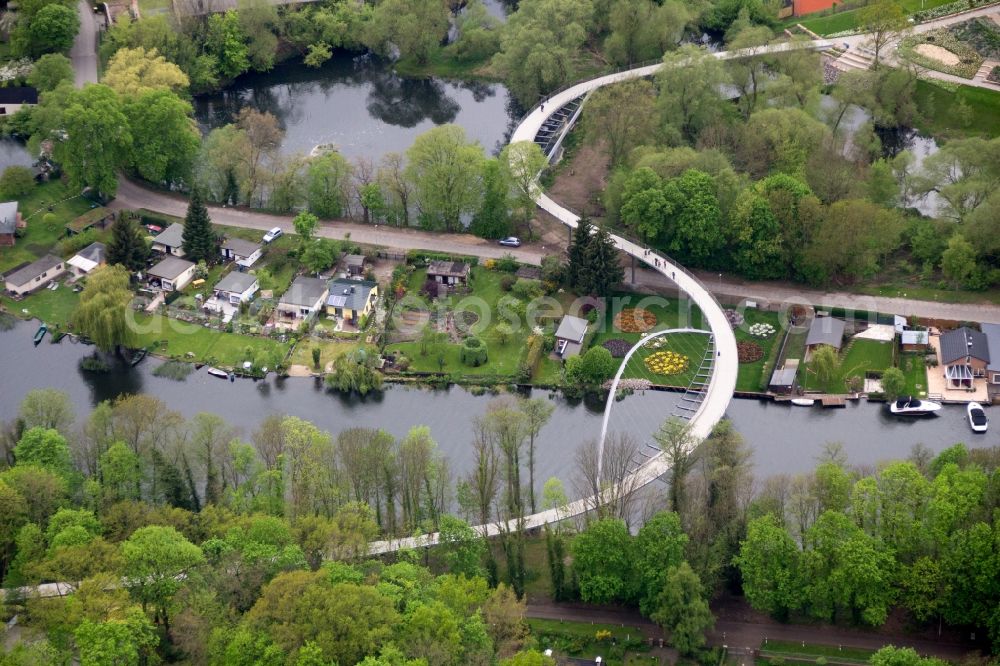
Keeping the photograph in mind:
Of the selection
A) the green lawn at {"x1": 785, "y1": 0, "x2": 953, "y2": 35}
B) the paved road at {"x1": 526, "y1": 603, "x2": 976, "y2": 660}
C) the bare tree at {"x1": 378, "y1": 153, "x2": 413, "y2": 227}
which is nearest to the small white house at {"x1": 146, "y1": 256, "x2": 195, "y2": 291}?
the bare tree at {"x1": 378, "y1": 153, "x2": 413, "y2": 227}

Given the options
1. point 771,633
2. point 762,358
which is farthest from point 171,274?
point 771,633

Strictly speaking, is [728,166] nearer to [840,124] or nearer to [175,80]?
[840,124]

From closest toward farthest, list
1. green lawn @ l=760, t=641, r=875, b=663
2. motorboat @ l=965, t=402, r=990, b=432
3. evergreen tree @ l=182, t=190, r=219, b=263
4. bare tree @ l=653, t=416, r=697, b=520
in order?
green lawn @ l=760, t=641, r=875, b=663
bare tree @ l=653, t=416, r=697, b=520
motorboat @ l=965, t=402, r=990, b=432
evergreen tree @ l=182, t=190, r=219, b=263

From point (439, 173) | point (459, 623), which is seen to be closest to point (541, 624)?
point (459, 623)

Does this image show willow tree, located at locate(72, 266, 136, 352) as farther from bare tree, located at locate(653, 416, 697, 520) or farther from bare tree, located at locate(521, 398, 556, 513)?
bare tree, located at locate(653, 416, 697, 520)

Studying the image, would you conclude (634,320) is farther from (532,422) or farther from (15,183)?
(15,183)

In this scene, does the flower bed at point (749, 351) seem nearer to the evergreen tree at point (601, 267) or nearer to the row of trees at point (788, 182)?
the row of trees at point (788, 182)
